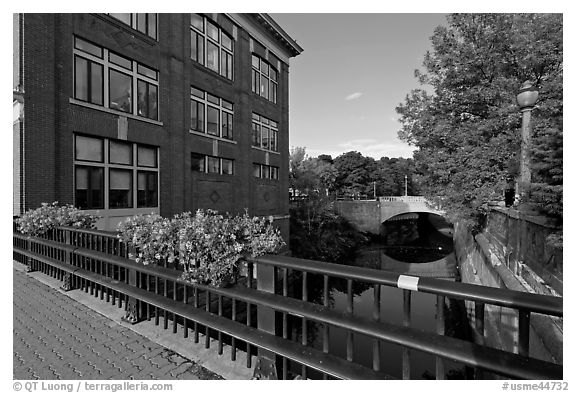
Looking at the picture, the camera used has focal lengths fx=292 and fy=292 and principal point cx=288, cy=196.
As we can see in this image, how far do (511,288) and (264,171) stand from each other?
15490 millimetres

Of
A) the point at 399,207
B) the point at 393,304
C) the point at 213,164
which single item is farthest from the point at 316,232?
the point at 399,207

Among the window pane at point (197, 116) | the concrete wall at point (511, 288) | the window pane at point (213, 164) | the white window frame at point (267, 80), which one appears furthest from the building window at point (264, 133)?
the concrete wall at point (511, 288)

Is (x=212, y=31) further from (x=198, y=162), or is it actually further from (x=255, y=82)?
(x=198, y=162)

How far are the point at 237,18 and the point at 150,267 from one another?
1731cm

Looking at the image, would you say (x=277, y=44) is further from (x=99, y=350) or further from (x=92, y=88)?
(x=99, y=350)

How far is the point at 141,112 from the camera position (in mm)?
11609

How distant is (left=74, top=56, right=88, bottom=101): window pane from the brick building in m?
→ 0.03

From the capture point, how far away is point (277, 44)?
2062cm

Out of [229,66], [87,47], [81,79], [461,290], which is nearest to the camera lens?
[461,290]

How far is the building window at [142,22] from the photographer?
11.0 meters

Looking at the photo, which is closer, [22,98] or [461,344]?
[461,344]

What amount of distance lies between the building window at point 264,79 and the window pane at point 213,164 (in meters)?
6.19

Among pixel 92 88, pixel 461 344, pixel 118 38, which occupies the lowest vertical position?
pixel 461 344
